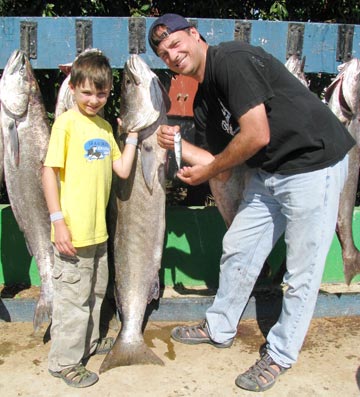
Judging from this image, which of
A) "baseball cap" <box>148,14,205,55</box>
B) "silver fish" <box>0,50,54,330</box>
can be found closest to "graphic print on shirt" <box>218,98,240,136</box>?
"baseball cap" <box>148,14,205,55</box>

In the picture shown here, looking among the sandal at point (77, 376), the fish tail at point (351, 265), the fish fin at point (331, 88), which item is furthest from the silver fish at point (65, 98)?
the fish tail at point (351, 265)

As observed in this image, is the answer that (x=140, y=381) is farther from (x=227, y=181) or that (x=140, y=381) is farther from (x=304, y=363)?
(x=227, y=181)

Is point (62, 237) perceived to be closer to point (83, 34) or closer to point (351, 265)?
point (83, 34)

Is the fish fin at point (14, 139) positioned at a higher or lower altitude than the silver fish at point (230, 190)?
higher

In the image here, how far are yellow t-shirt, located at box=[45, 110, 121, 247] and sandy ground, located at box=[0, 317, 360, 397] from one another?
0.89 m

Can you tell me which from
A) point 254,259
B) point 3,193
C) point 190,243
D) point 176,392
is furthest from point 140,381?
point 3,193

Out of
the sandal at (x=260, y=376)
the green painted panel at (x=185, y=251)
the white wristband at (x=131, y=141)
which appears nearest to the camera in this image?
the sandal at (x=260, y=376)

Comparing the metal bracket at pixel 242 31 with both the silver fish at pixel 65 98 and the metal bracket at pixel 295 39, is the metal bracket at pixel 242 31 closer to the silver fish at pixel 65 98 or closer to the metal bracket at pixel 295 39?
the metal bracket at pixel 295 39

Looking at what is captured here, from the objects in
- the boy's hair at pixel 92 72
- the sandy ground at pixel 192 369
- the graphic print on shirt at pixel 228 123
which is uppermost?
the boy's hair at pixel 92 72

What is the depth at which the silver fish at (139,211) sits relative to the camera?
3.60 metres

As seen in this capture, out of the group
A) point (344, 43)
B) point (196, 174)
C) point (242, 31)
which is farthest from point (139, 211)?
point (344, 43)

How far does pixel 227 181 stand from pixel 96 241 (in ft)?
3.62

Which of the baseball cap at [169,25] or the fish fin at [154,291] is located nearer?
the baseball cap at [169,25]

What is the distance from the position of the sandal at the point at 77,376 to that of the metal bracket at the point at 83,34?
2125 millimetres
